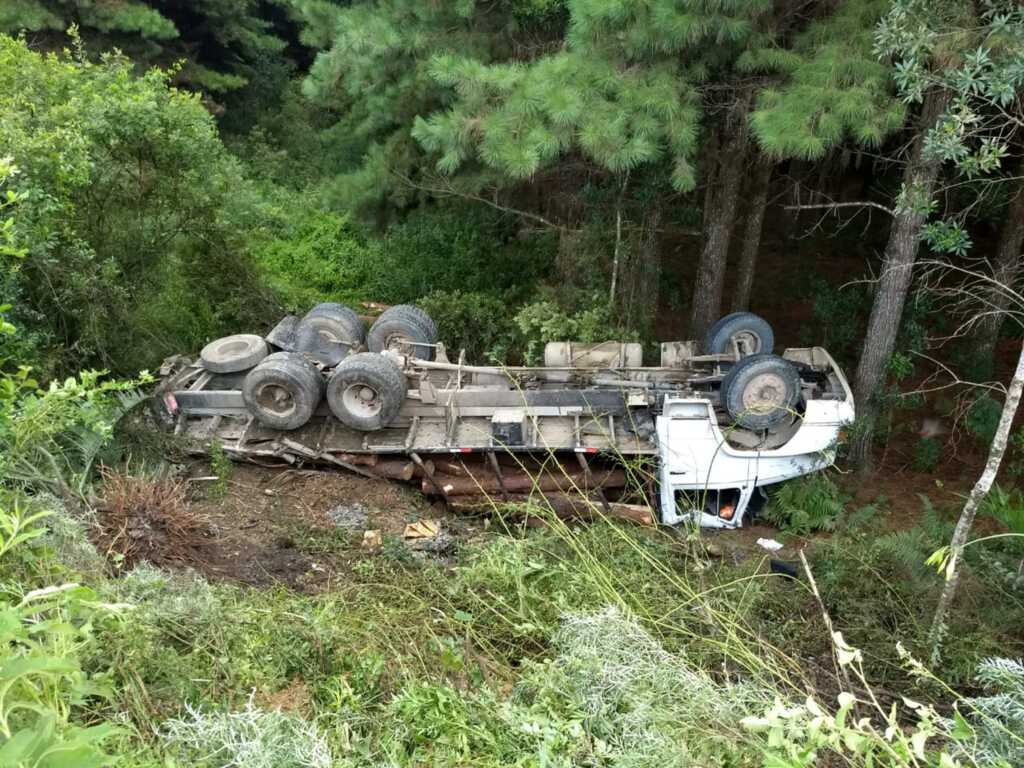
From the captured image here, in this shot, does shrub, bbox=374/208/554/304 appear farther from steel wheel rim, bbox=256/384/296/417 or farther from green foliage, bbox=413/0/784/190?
steel wheel rim, bbox=256/384/296/417

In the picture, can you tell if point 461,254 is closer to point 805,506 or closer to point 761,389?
point 761,389

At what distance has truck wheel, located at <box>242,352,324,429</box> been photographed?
750cm

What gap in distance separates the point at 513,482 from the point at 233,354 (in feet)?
11.3

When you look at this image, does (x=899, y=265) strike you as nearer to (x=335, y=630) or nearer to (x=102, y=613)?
(x=335, y=630)

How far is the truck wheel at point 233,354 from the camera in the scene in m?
8.28

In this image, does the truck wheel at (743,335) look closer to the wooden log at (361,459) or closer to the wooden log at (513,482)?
the wooden log at (513,482)

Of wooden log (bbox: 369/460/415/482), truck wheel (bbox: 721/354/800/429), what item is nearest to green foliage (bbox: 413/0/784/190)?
truck wheel (bbox: 721/354/800/429)

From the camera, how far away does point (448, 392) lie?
7.80 m

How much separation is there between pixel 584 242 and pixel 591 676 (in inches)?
308

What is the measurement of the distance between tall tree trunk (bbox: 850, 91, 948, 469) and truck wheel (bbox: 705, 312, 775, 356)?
3.61ft

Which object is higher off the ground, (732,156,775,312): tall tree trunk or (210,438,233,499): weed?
(732,156,775,312): tall tree trunk

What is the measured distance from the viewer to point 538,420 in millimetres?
7703

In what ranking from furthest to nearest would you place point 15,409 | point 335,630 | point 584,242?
point 584,242
point 15,409
point 335,630

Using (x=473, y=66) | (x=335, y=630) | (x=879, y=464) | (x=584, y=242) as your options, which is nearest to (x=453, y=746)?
(x=335, y=630)
